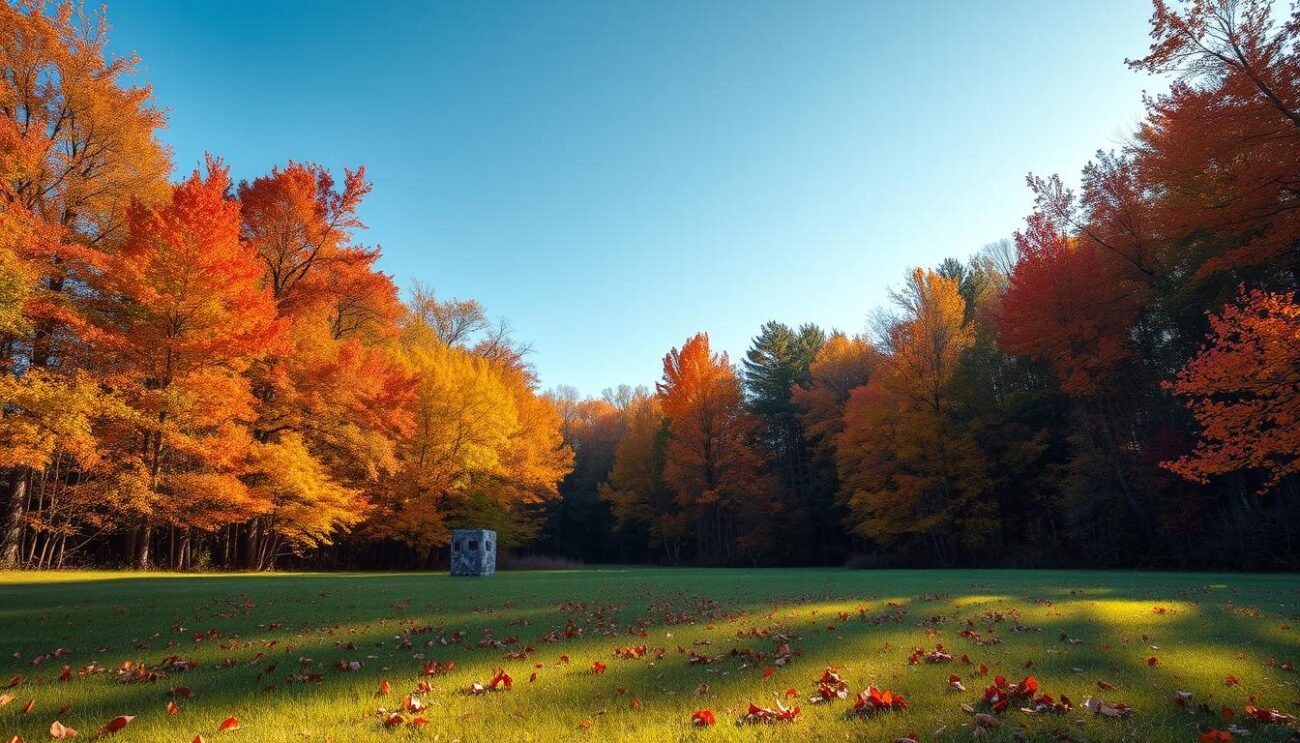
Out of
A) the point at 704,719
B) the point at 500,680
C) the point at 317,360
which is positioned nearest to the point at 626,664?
the point at 500,680

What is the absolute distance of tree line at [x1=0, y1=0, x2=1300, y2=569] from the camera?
15.4 meters

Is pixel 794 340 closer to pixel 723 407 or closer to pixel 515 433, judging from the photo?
pixel 723 407

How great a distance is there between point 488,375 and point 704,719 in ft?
101

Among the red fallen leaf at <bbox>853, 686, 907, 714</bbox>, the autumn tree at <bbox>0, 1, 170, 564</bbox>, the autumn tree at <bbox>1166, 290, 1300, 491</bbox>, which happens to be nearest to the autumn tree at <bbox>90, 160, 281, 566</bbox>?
the autumn tree at <bbox>0, 1, 170, 564</bbox>

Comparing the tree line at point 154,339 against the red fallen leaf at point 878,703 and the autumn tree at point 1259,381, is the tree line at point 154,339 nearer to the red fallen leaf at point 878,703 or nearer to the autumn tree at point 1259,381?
the red fallen leaf at point 878,703

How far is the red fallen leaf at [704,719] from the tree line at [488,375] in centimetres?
1388

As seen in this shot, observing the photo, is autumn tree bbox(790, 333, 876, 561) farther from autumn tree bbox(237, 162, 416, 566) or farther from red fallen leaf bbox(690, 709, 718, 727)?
red fallen leaf bbox(690, 709, 718, 727)

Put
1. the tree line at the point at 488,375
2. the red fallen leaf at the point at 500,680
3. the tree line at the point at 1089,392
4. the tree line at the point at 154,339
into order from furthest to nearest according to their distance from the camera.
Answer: the tree line at the point at 154,339 → the tree line at the point at 488,375 → the tree line at the point at 1089,392 → the red fallen leaf at the point at 500,680

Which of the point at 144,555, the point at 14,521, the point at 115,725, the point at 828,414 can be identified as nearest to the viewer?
the point at 115,725

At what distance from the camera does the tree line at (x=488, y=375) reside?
15367mm

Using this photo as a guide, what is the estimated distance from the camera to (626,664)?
4.62m

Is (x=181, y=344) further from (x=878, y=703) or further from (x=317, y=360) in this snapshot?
(x=878, y=703)

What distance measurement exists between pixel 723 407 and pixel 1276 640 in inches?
1360

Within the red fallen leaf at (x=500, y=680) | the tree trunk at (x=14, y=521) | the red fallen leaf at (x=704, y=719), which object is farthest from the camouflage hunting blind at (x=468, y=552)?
the red fallen leaf at (x=704, y=719)
